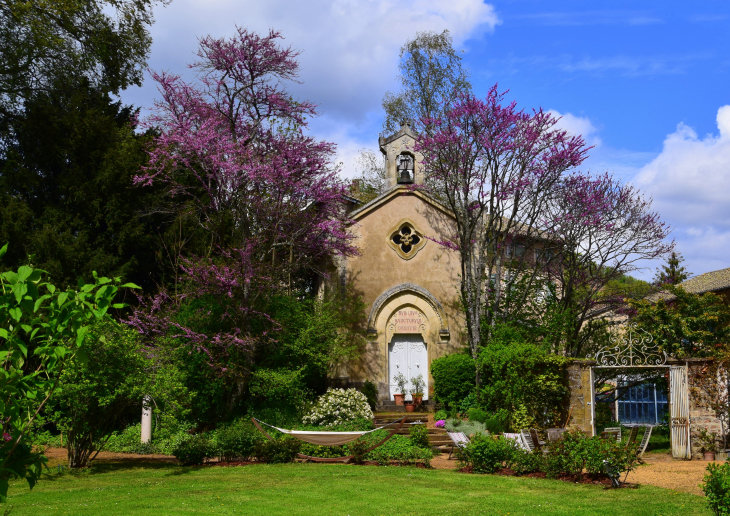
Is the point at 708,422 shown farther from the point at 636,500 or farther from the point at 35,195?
the point at 35,195

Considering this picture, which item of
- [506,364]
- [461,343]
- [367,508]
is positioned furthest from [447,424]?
[367,508]

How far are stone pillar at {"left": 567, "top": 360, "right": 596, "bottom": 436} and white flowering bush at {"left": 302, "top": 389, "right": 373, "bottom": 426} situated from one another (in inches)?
221

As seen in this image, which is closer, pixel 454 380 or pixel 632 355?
pixel 632 355

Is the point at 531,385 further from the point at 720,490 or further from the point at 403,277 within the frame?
the point at 720,490

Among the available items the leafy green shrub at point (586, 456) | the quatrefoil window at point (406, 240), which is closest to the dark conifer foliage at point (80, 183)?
the quatrefoil window at point (406, 240)

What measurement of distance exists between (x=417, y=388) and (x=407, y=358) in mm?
1076

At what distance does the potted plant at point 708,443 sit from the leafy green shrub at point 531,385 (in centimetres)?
305

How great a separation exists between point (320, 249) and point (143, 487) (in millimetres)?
9833

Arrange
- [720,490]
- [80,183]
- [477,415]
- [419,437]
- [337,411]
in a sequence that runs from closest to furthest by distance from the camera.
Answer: [720,490] → [419,437] → [477,415] → [337,411] → [80,183]

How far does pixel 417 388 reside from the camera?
860 inches

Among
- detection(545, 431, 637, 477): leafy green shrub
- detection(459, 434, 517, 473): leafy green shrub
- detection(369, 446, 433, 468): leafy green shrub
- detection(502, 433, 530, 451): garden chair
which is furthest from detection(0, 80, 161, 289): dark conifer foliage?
detection(545, 431, 637, 477): leafy green shrub

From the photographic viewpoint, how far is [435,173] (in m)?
21.5

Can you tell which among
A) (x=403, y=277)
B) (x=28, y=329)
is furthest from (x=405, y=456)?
(x=28, y=329)

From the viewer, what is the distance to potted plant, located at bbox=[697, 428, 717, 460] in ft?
48.4
